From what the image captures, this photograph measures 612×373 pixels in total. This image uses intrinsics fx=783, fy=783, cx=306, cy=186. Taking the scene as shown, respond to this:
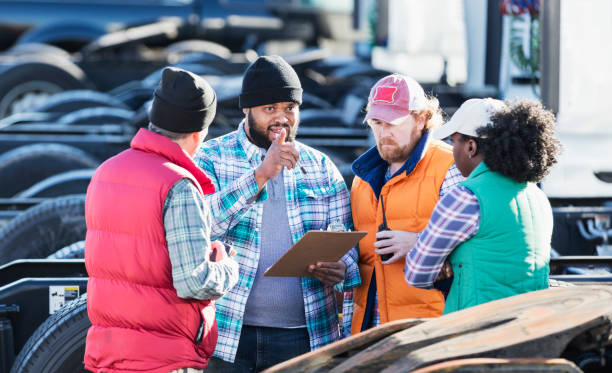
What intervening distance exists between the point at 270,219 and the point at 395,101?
24.9 inches

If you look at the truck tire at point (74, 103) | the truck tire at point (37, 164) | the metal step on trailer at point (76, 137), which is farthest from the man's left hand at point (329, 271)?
the truck tire at point (74, 103)

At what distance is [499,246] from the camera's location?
235cm

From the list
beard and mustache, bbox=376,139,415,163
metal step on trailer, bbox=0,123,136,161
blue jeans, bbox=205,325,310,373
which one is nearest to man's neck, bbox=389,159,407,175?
beard and mustache, bbox=376,139,415,163

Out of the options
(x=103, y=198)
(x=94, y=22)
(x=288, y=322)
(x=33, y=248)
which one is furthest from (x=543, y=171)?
(x=94, y=22)

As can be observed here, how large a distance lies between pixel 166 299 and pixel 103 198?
351 mm

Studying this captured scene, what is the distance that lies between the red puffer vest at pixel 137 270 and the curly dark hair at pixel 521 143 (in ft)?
3.00

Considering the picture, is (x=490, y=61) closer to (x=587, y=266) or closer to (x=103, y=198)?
(x=587, y=266)

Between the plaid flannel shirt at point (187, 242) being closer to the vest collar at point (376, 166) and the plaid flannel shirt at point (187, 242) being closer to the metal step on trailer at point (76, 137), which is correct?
the vest collar at point (376, 166)

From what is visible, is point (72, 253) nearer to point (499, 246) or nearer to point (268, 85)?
point (268, 85)

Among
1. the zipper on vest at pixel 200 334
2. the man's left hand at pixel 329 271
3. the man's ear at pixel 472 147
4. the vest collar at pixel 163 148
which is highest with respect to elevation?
the vest collar at pixel 163 148

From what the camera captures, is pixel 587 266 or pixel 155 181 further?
pixel 587 266

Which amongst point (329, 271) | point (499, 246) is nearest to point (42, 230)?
point (329, 271)

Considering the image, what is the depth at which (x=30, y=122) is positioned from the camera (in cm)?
776

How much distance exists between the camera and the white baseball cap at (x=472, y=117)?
8.45 feet
